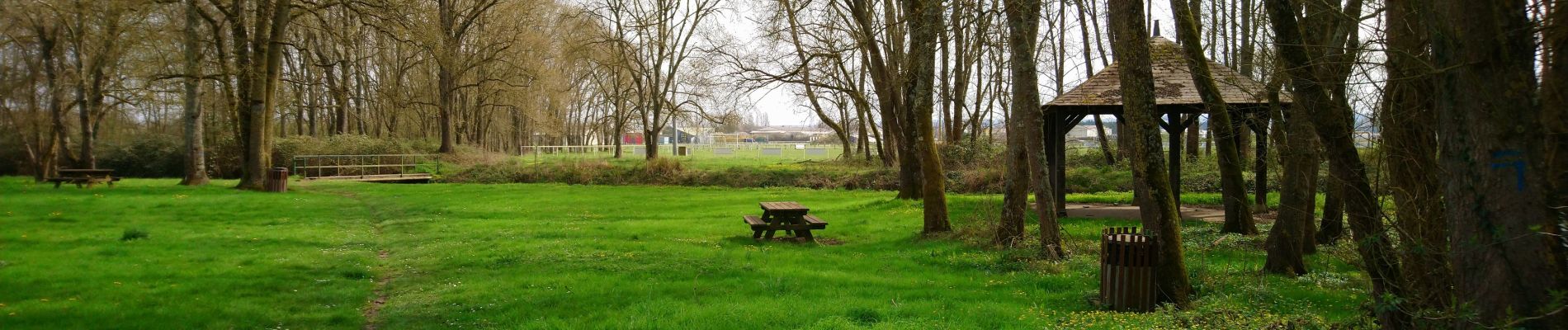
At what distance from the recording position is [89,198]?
19.7 metres

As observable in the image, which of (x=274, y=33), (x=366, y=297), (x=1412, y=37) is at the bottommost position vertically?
(x=366, y=297)

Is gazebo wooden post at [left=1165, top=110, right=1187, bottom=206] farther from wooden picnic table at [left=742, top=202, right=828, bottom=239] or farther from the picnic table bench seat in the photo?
wooden picnic table at [left=742, top=202, right=828, bottom=239]

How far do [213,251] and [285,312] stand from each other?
4987 millimetres

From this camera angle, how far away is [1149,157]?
749 centimetres

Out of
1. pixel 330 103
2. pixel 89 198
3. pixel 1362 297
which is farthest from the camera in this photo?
pixel 330 103

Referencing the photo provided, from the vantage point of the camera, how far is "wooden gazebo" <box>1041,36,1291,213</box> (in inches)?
607

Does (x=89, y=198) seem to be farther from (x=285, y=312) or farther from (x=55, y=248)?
(x=285, y=312)

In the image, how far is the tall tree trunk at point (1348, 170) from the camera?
17.1ft

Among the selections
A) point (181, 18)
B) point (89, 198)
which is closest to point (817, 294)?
point (89, 198)

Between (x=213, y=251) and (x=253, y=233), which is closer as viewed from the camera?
(x=213, y=251)

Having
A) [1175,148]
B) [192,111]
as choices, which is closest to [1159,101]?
[1175,148]

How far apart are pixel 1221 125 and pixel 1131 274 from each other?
5.57 meters

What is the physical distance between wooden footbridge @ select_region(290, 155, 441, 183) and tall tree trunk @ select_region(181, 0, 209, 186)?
8.13 metres

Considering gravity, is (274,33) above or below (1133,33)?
above
